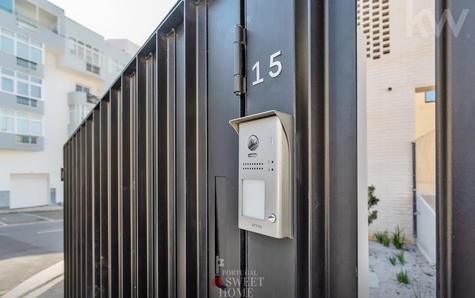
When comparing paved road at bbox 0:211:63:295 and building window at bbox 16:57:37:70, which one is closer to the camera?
paved road at bbox 0:211:63:295

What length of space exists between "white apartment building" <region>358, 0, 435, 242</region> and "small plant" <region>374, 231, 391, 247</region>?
0.50 feet

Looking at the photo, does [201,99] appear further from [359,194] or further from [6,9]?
[6,9]

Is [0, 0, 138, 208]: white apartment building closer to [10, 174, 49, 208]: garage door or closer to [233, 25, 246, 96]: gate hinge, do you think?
[10, 174, 49, 208]: garage door

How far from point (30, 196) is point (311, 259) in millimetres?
20809

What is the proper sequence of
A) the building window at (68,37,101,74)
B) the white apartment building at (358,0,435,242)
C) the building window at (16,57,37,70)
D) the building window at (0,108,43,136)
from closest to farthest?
the white apartment building at (358,0,435,242), the building window at (0,108,43,136), the building window at (16,57,37,70), the building window at (68,37,101,74)

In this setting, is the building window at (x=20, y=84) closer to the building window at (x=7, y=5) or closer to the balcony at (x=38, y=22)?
the balcony at (x=38, y=22)

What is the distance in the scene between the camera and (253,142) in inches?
35.1

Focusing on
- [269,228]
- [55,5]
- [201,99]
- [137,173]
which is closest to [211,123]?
[201,99]

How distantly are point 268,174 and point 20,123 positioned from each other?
19896 mm

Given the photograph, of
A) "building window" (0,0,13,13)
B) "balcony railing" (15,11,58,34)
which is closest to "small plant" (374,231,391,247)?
"building window" (0,0,13,13)

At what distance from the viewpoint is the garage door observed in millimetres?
16016

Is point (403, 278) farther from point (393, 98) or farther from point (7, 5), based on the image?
point (7, 5)

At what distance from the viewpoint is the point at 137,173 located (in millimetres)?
1890

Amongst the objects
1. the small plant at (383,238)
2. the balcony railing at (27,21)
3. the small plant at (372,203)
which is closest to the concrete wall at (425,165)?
the small plant at (372,203)
